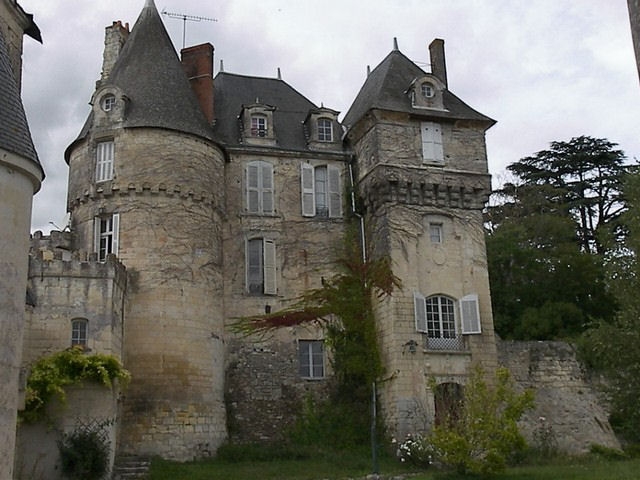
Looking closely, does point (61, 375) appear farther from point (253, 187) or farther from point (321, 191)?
point (321, 191)

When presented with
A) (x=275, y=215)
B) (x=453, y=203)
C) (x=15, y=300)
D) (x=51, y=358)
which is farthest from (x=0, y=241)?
(x=453, y=203)

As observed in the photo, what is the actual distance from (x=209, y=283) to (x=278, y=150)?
206 inches

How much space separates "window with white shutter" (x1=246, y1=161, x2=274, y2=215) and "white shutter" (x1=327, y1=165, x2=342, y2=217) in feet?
6.35

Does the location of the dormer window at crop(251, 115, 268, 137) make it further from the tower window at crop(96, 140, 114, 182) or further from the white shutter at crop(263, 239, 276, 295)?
the tower window at crop(96, 140, 114, 182)

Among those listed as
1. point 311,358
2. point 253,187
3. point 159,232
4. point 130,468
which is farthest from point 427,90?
point 130,468

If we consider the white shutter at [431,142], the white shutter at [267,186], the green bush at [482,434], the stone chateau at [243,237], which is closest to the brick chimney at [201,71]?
the stone chateau at [243,237]

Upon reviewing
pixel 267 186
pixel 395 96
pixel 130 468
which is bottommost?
pixel 130 468

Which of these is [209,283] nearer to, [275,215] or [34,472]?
[275,215]

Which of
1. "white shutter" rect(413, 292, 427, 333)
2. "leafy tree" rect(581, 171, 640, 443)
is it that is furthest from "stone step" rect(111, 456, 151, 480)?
"leafy tree" rect(581, 171, 640, 443)

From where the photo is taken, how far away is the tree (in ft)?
95.9

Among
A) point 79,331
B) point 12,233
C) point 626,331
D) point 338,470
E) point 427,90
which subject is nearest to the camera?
point 12,233

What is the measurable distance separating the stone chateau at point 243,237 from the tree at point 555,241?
451 cm

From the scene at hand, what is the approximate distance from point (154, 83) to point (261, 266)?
6418mm

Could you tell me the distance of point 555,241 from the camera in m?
32.0
